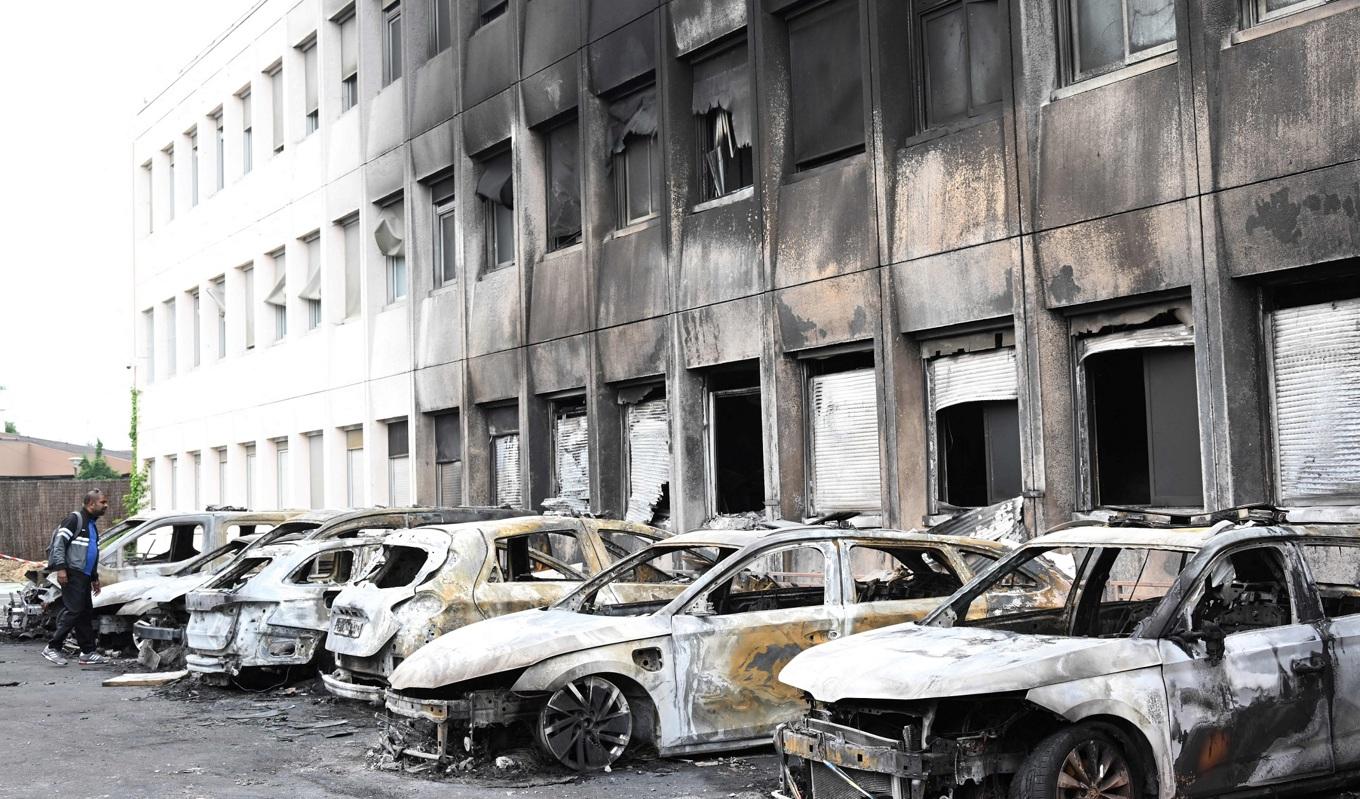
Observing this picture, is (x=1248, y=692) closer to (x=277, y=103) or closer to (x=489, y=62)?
(x=489, y=62)

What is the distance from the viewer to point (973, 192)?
46.6 feet

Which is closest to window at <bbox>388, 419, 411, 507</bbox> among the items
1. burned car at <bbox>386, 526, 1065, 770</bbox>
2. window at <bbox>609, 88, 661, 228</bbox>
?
window at <bbox>609, 88, 661, 228</bbox>

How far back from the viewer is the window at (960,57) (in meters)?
14.6

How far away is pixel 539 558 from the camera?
1209 cm

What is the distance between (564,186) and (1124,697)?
52.5 feet

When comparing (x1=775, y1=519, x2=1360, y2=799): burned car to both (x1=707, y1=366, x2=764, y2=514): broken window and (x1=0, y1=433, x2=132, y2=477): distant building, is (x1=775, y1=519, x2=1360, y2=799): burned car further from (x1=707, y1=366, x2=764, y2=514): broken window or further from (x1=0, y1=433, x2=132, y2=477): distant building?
(x1=0, y1=433, x2=132, y2=477): distant building

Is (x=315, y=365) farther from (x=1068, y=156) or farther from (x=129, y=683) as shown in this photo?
(x=1068, y=156)

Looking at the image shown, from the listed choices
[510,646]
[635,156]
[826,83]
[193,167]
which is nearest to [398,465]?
[635,156]

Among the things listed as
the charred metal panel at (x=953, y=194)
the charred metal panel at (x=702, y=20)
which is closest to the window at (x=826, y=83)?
the charred metal panel at (x=702, y=20)

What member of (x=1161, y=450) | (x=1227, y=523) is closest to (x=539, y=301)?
(x=1161, y=450)

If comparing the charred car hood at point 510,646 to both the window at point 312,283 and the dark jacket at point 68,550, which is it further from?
the window at point 312,283

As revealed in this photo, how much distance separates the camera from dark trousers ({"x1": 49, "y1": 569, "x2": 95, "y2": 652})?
55.7 ft

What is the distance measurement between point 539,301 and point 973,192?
8988 millimetres

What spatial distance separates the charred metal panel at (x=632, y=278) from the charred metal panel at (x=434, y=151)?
513cm
